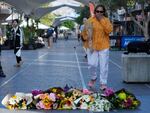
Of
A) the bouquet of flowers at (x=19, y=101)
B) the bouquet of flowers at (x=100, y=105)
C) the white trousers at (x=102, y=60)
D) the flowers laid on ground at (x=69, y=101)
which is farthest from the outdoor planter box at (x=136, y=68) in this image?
the bouquet of flowers at (x=19, y=101)

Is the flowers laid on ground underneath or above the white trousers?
underneath

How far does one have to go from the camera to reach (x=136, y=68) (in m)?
14.4

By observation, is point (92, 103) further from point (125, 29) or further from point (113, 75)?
point (125, 29)

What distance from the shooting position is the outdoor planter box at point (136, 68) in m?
14.4

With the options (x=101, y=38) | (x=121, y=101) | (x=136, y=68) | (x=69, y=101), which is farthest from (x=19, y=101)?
(x=136, y=68)

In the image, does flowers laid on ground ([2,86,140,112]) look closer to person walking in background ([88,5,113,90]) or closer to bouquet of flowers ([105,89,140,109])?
bouquet of flowers ([105,89,140,109])

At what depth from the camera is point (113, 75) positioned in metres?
17.7

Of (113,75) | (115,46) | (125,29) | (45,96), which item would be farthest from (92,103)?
(125,29)

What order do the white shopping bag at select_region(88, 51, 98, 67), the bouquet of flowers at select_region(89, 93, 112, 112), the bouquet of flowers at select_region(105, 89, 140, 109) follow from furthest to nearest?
1. the white shopping bag at select_region(88, 51, 98, 67)
2. the bouquet of flowers at select_region(105, 89, 140, 109)
3. the bouquet of flowers at select_region(89, 93, 112, 112)

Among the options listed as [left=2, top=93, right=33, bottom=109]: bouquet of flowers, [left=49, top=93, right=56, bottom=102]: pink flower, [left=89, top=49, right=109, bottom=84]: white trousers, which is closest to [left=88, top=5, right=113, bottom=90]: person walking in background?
[left=89, top=49, right=109, bottom=84]: white trousers

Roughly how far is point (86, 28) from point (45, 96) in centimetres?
330

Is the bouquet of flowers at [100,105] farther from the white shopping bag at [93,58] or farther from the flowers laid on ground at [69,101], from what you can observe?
the white shopping bag at [93,58]

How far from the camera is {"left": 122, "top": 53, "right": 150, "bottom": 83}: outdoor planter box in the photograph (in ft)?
47.2

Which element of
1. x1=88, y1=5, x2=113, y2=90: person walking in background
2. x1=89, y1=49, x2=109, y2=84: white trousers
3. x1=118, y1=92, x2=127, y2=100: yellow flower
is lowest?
x1=118, y1=92, x2=127, y2=100: yellow flower
